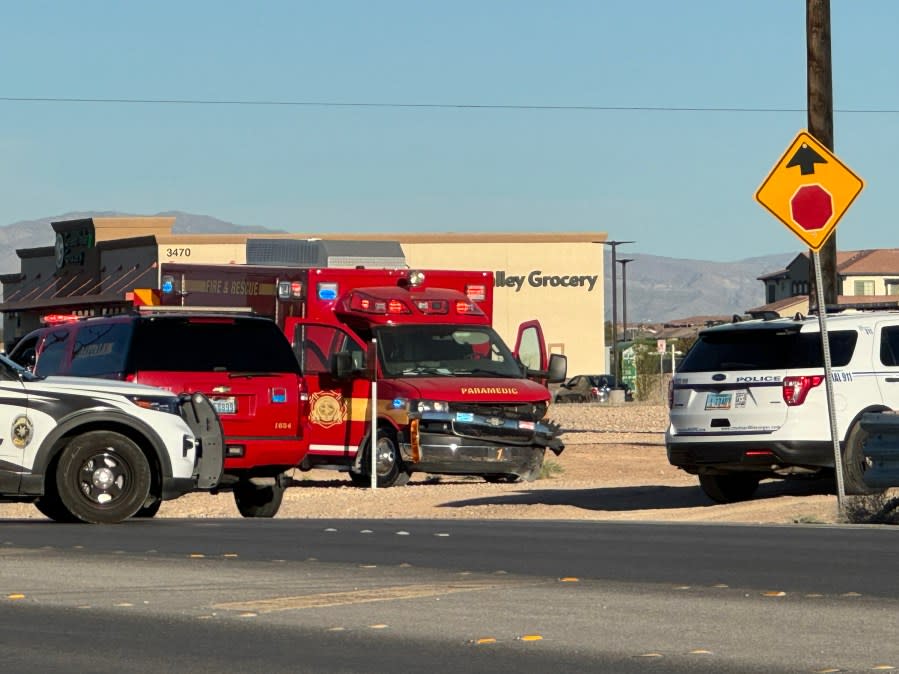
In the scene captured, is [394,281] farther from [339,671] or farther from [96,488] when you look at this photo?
[339,671]

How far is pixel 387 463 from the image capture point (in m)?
23.3

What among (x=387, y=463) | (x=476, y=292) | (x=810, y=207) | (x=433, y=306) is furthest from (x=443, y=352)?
(x=810, y=207)

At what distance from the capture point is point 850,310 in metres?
20.0

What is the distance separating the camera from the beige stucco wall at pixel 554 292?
Answer: 87.8 m

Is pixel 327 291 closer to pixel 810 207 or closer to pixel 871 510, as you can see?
pixel 810 207

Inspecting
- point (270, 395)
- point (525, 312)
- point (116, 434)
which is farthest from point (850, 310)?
point (525, 312)

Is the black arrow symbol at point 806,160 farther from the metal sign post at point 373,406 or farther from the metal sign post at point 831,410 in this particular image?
the metal sign post at point 373,406

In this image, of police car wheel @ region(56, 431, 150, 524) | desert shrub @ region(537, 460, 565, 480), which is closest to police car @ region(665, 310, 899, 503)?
desert shrub @ region(537, 460, 565, 480)

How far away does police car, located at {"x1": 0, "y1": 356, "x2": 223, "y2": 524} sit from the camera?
603 inches

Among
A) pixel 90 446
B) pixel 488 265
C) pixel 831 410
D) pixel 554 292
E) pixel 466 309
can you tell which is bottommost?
pixel 90 446

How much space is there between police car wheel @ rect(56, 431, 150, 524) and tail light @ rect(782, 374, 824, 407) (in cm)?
647

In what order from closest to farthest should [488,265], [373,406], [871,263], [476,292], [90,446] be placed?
[90,446]
[373,406]
[476,292]
[488,265]
[871,263]

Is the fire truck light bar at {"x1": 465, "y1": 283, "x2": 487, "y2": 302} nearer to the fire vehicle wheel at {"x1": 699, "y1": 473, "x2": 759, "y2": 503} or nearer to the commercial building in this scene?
the fire vehicle wheel at {"x1": 699, "y1": 473, "x2": 759, "y2": 503}

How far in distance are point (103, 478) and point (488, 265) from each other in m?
72.0
